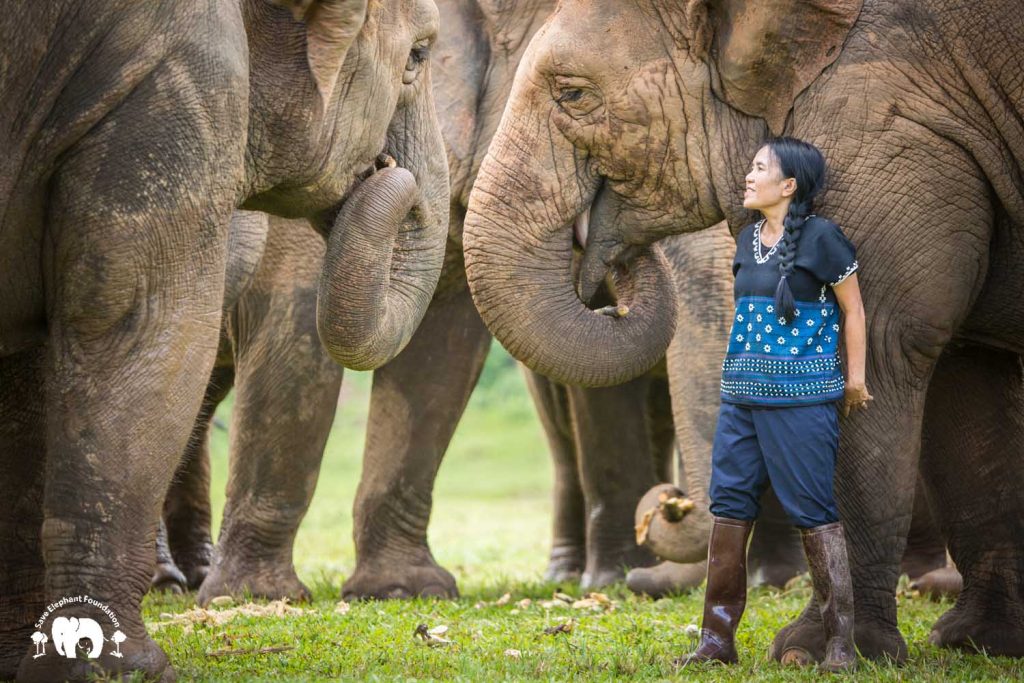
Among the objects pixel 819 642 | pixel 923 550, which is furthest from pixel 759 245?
pixel 923 550

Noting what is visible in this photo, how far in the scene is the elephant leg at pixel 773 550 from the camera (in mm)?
8156

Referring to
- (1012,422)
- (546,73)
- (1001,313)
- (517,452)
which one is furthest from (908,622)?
(517,452)

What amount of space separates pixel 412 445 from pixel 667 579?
126 centimetres

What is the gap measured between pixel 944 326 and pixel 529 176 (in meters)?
1.47

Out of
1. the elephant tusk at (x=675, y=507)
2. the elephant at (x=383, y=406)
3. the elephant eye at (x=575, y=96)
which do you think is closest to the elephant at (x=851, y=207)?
the elephant eye at (x=575, y=96)

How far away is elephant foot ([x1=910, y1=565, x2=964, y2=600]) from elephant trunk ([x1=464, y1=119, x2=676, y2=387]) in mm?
1932

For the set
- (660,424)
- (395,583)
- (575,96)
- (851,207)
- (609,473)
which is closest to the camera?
(851,207)

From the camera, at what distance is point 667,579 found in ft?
24.2

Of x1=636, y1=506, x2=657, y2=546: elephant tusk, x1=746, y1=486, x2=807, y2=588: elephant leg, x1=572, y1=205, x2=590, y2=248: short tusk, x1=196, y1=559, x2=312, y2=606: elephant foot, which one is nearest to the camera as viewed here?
x1=572, y1=205, x2=590, y2=248: short tusk

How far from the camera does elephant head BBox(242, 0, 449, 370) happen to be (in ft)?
16.8

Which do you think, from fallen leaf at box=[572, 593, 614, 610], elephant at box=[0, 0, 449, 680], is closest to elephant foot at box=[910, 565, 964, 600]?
fallen leaf at box=[572, 593, 614, 610]

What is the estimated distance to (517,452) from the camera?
776 inches

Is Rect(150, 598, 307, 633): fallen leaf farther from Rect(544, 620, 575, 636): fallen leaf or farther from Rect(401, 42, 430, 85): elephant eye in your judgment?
Rect(401, 42, 430, 85): elephant eye

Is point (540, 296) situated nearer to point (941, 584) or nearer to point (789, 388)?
point (789, 388)
